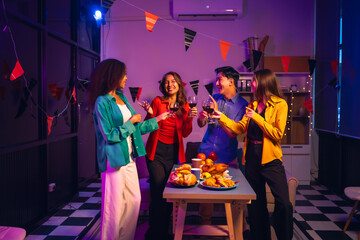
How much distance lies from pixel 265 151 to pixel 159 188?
1.06 metres

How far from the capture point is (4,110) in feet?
9.90

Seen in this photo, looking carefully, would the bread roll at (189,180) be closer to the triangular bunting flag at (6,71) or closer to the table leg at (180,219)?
the table leg at (180,219)

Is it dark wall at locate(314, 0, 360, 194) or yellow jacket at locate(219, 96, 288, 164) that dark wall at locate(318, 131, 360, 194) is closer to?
dark wall at locate(314, 0, 360, 194)

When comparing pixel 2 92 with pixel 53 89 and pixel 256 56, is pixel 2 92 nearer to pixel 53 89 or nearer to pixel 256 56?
pixel 53 89

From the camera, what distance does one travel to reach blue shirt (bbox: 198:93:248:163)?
3105 mm

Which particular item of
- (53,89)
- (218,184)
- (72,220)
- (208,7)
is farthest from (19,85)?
(208,7)

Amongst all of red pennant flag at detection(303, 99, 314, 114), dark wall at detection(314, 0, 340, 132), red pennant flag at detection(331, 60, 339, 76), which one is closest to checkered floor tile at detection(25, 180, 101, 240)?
red pennant flag at detection(303, 99, 314, 114)

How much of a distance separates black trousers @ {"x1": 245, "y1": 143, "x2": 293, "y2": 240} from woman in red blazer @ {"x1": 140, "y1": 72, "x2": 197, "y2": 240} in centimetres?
72

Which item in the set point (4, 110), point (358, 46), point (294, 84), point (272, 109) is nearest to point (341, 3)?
point (358, 46)

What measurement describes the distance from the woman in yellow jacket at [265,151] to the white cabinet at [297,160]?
2.74 meters

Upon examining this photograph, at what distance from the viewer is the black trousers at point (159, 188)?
9.67ft

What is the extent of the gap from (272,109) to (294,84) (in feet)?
10.9

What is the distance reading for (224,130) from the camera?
10.0 feet

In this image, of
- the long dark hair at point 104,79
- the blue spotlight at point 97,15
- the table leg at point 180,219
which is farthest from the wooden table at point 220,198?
the blue spotlight at point 97,15
